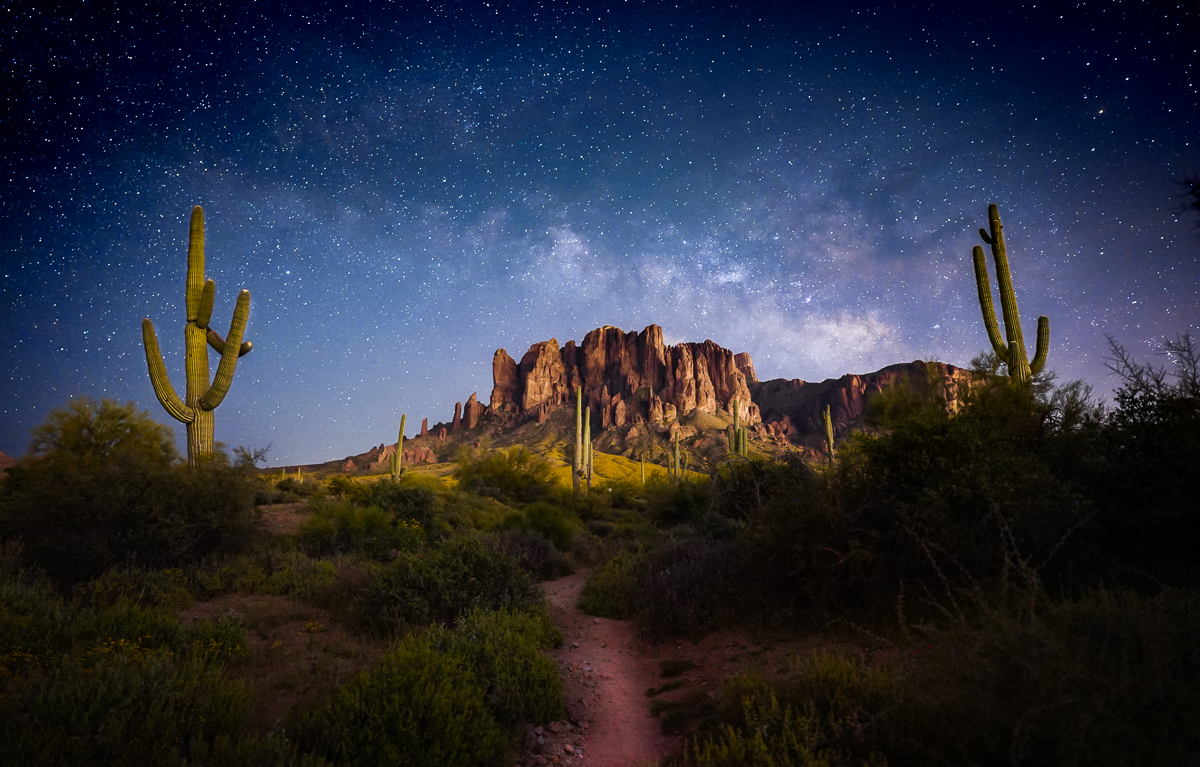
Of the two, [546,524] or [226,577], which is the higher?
[226,577]

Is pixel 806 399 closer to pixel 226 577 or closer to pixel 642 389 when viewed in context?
pixel 642 389

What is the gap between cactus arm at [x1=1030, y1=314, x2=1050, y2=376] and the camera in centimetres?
1286

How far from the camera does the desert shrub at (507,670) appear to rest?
16.3ft

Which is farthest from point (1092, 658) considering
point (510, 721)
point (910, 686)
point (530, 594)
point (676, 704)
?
point (530, 594)

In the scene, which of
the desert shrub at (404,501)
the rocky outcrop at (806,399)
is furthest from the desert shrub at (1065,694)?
the rocky outcrop at (806,399)

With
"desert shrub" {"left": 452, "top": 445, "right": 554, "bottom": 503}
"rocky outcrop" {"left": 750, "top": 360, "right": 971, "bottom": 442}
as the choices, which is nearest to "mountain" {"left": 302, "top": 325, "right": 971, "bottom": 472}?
"rocky outcrop" {"left": 750, "top": 360, "right": 971, "bottom": 442}

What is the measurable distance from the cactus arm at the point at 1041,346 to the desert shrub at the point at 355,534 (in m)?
16.4

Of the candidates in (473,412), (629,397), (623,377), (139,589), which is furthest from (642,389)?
(139,589)

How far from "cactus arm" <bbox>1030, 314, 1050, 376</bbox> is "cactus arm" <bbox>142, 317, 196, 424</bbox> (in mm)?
21540

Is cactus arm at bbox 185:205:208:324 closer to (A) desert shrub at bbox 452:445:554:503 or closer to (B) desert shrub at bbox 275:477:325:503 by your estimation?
(B) desert shrub at bbox 275:477:325:503

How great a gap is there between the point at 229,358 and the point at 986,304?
20514 millimetres

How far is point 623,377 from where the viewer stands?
13100 centimetres

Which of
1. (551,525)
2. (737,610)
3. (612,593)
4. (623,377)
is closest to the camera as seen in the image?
(737,610)

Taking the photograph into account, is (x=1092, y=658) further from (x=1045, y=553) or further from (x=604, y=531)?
(x=604, y=531)
